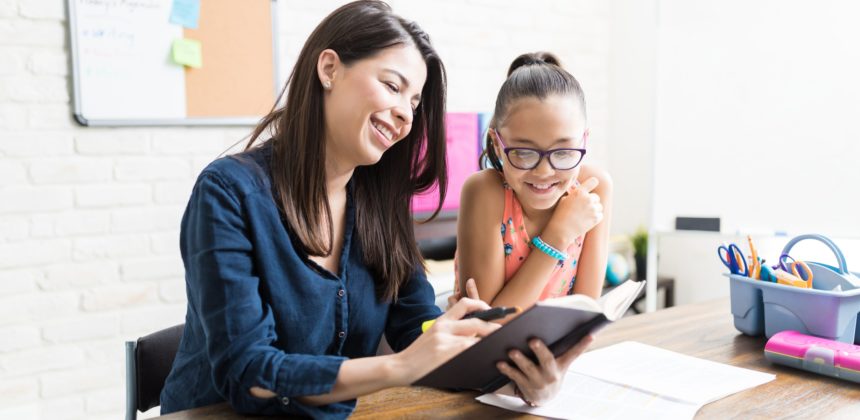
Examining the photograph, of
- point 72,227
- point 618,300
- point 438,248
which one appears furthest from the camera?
point 438,248

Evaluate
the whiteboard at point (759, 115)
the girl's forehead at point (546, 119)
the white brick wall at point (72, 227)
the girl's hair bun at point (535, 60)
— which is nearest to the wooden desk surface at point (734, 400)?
the girl's forehead at point (546, 119)

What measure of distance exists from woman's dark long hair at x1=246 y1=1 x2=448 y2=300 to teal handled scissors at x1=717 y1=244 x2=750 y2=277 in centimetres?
56

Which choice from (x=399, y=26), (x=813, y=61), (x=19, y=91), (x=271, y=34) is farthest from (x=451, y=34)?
(x=399, y=26)

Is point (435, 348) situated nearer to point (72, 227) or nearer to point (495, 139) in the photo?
point (495, 139)

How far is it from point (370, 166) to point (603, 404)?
59 cm

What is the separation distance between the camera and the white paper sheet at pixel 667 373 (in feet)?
3.51

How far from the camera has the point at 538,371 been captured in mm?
986

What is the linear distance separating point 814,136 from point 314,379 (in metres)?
1.98

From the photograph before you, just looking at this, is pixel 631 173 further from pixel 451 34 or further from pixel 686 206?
pixel 451 34

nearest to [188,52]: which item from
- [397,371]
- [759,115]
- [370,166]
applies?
[370,166]

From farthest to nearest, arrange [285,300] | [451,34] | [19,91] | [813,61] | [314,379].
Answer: [451,34] → [813,61] → [19,91] → [285,300] → [314,379]

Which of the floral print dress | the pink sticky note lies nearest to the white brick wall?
the pink sticky note

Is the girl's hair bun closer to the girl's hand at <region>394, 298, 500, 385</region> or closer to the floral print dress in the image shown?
the floral print dress

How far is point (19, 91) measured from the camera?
2137 mm
